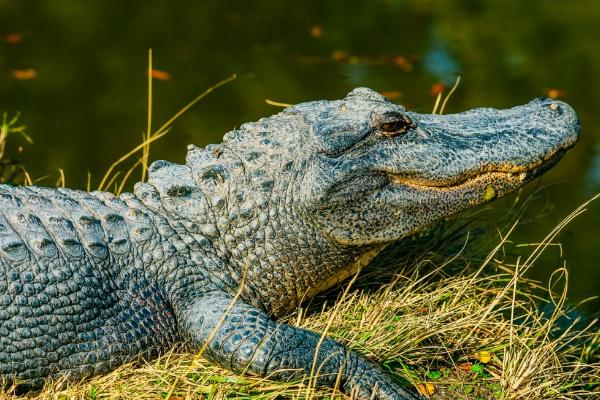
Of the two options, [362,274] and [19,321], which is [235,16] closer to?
[362,274]

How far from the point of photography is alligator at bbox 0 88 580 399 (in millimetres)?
4176

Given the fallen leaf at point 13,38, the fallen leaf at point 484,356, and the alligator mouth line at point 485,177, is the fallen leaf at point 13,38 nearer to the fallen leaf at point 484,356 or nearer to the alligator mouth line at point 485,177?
the alligator mouth line at point 485,177

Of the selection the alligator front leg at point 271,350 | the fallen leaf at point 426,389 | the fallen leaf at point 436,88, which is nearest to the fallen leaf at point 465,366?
the fallen leaf at point 426,389

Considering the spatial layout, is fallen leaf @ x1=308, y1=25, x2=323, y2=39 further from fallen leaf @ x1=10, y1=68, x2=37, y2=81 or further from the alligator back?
the alligator back

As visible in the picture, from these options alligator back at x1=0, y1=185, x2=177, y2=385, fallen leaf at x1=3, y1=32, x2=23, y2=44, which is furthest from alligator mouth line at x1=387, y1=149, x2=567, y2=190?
fallen leaf at x1=3, y1=32, x2=23, y2=44

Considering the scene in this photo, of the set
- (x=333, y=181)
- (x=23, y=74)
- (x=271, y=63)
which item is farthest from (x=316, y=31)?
(x=333, y=181)

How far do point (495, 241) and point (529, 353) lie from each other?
1205mm

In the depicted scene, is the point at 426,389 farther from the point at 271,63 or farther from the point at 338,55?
the point at 338,55

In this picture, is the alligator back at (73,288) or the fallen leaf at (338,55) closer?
the alligator back at (73,288)

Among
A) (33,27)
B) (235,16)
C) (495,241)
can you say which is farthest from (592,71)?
(33,27)

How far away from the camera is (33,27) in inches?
448

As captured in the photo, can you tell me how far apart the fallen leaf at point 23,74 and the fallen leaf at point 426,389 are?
23.3 ft

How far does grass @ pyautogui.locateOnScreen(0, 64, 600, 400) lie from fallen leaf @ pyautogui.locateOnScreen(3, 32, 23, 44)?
7.07m

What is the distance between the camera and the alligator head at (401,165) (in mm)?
4523
